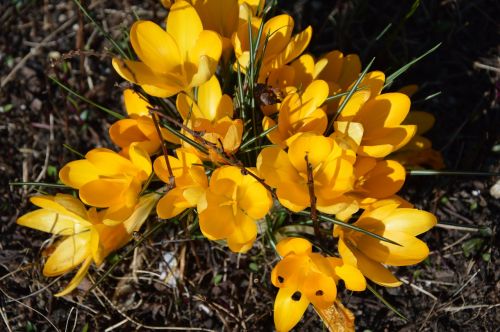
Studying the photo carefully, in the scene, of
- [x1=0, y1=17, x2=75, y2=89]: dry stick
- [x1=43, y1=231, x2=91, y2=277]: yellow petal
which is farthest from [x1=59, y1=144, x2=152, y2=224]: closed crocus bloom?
[x1=0, y1=17, x2=75, y2=89]: dry stick

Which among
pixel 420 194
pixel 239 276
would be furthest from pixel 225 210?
pixel 420 194

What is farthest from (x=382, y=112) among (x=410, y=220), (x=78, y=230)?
(x=78, y=230)

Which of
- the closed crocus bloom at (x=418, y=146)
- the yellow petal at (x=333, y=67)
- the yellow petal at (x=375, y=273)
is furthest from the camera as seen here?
the closed crocus bloom at (x=418, y=146)

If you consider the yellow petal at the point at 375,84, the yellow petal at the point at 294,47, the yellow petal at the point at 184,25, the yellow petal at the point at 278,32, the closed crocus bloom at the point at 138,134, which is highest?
the yellow petal at the point at 184,25

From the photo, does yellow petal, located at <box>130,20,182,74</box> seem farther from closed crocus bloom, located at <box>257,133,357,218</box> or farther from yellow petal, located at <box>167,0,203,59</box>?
closed crocus bloom, located at <box>257,133,357,218</box>

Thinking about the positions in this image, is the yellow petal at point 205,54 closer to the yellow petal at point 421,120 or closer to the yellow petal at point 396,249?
the yellow petal at point 396,249

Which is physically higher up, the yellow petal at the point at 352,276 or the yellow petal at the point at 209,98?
the yellow petal at the point at 209,98

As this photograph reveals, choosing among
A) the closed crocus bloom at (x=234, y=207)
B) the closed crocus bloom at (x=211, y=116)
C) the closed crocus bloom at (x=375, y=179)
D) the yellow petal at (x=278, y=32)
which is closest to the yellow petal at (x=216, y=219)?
the closed crocus bloom at (x=234, y=207)
